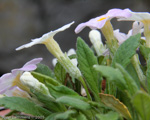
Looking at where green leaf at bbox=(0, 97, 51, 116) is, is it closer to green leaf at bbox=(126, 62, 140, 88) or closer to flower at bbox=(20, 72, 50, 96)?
flower at bbox=(20, 72, 50, 96)

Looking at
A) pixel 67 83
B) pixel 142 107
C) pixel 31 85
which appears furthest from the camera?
pixel 67 83

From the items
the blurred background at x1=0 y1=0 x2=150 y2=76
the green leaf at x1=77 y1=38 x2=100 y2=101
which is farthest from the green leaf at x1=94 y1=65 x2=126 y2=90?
the blurred background at x1=0 y1=0 x2=150 y2=76

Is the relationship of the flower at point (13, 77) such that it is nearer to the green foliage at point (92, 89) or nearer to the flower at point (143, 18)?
the green foliage at point (92, 89)

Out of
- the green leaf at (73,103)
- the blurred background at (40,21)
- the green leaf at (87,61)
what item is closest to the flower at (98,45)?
the green leaf at (87,61)

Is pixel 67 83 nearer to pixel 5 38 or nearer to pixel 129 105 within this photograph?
pixel 129 105

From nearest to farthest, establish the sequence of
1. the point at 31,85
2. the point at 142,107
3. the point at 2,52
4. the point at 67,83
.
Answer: the point at 142,107 < the point at 31,85 < the point at 67,83 < the point at 2,52

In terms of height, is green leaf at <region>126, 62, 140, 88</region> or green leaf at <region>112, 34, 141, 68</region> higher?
green leaf at <region>112, 34, 141, 68</region>

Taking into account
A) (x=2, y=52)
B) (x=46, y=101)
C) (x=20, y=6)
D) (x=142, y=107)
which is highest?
(x=20, y=6)

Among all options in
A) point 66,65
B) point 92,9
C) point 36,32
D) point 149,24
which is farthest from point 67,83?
point 92,9
